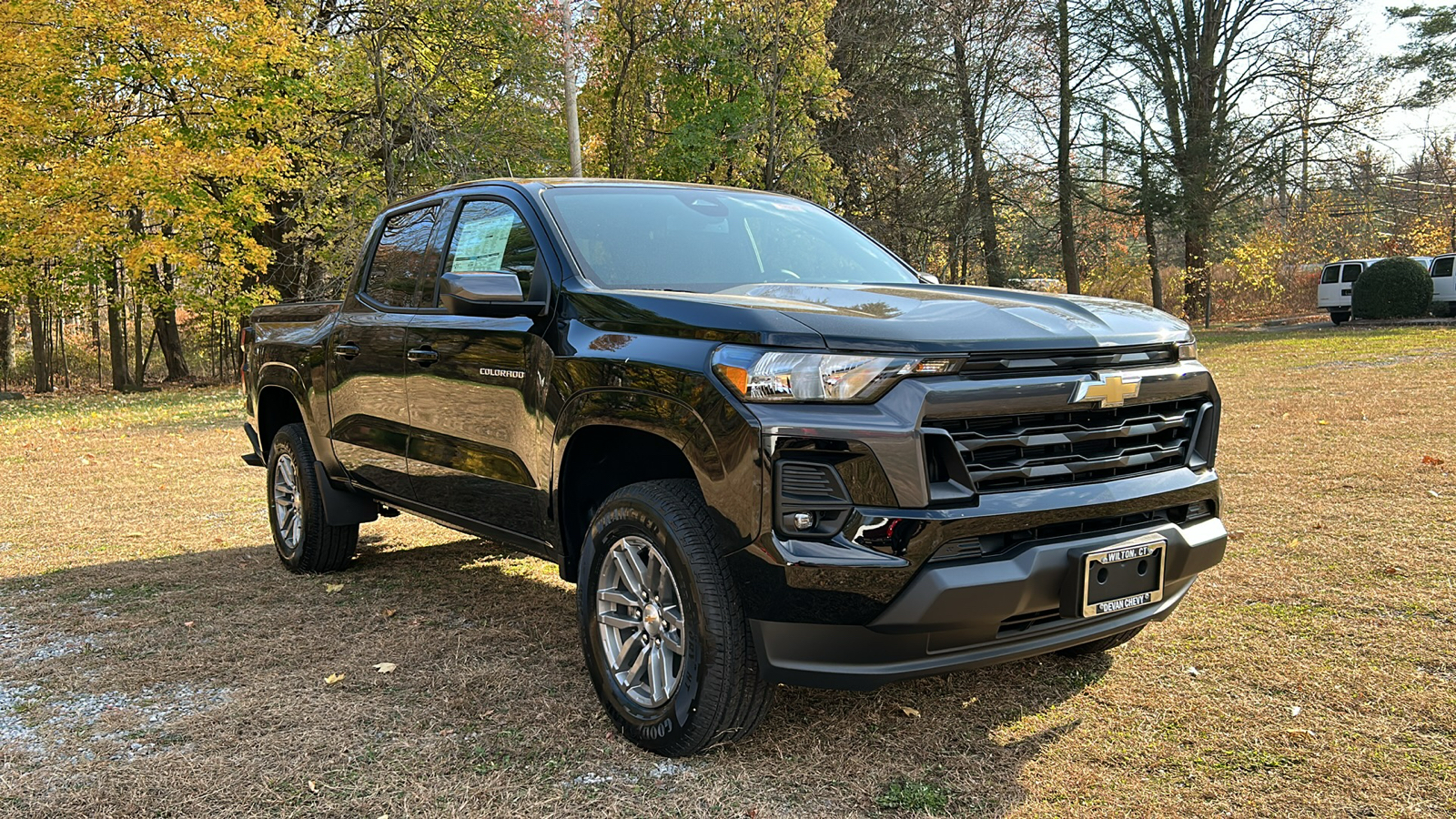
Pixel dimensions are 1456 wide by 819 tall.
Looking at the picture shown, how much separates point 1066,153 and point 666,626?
1145 inches

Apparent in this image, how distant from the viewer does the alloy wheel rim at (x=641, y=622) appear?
3.21 m

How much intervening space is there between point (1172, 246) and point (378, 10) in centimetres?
2974

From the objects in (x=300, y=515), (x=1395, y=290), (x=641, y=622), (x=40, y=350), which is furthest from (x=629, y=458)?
(x=1395, y=290)

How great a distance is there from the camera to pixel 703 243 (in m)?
4.14

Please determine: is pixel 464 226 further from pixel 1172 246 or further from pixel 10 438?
pixel 1172 246

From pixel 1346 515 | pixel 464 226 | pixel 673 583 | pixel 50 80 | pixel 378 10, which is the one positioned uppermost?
pixel 378 10

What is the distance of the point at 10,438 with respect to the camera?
13500 mm

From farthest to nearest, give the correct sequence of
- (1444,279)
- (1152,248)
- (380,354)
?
(1152,248)
(1444,279)
(380,354)

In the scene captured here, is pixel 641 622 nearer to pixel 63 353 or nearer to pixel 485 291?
pixel 485 291

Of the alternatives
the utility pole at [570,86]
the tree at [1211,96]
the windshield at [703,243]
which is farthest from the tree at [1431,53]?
the windshield at [703,243]

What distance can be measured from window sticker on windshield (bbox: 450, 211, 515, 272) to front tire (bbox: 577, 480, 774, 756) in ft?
4.36

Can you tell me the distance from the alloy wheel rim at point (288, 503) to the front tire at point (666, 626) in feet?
9.36

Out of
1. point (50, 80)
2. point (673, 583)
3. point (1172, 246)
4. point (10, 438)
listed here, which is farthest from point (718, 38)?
point (1172, 246)

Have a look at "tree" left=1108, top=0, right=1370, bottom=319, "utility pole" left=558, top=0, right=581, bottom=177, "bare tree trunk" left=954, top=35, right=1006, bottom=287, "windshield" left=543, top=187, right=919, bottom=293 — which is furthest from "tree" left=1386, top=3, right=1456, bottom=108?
"windshield" left=543, top=187, right=919, bottom=293
